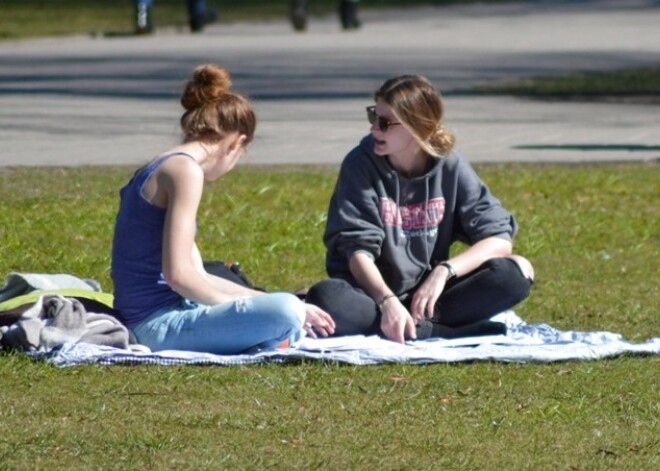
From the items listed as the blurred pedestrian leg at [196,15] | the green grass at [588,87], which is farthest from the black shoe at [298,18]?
the green grass at [588,87]

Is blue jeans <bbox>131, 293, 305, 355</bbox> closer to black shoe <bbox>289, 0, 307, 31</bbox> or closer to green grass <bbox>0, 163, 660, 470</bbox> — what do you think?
green grass <bbox>0, 163, 660, 470</bbox>

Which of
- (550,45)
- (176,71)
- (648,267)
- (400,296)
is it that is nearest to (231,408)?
(400,296)

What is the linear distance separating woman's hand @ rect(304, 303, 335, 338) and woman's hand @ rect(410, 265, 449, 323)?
34 centimetres

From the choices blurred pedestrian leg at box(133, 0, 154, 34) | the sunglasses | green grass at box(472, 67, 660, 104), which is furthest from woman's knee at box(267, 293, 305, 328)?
blurred pedestrian leg at box(133, 0, 154, 34)

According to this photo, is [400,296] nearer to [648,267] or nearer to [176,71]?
[648,267]

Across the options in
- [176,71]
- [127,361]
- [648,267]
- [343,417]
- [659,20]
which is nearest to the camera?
[343,417]

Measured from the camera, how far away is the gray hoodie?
6707 millimetres

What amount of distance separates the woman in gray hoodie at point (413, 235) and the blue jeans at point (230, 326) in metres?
0.40

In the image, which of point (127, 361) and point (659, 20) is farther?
point (659, 20)

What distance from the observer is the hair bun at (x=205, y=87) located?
6.23 meters

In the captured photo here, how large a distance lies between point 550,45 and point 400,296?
21.0 meters

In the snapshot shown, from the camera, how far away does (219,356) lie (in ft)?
20.5

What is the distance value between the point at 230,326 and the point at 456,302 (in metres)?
1.03

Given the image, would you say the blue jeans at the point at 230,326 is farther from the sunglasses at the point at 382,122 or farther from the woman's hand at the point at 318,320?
the sunglasses at the point at 382,122
